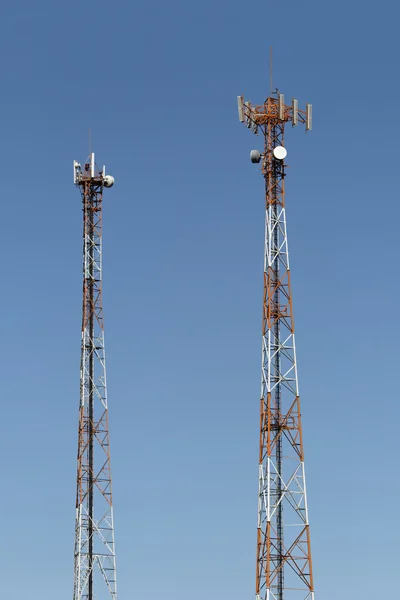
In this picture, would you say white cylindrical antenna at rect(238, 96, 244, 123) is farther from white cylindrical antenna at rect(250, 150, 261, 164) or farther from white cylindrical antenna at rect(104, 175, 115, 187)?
white cylindrical antenna at rect(104, 175, 115, 187)

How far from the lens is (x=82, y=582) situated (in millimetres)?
155375

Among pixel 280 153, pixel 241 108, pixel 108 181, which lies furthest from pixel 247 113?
pixel 108 181

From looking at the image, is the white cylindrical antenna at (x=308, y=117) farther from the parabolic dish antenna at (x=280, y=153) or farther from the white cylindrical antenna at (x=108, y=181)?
the white cylindrical antenna at (x=108, y=181)

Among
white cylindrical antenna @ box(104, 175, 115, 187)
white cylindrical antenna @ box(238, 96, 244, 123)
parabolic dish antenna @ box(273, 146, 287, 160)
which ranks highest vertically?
white cylindrical antenna @ box(104, 175, 115, 187)

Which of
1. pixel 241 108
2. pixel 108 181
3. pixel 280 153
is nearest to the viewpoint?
pixel 241 108

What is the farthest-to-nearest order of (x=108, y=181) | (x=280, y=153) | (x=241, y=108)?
(x=108, y=181)
(x=280, y=153)
(x=241, y=108)

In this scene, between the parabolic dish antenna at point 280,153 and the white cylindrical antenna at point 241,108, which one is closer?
the white cylindrical antenna at point 241,108

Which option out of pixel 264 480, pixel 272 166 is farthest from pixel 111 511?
pixel 272 166

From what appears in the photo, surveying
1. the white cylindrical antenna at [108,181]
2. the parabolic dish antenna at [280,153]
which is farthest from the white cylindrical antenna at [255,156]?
the white cylindrical antenna at [108,181]

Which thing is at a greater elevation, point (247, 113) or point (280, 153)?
point (247, 113)

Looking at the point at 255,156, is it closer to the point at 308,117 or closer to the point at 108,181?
the point at 308,117

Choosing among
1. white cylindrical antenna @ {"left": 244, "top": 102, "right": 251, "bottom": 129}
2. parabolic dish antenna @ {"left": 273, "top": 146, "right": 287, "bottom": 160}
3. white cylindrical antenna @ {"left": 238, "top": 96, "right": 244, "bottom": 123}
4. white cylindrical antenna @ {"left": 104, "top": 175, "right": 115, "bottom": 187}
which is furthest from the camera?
white cylindrical antenna @ {"left": 104, "top": 175, "right": 115, "bottom": 187}

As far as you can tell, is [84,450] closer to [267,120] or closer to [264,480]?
[264,480]

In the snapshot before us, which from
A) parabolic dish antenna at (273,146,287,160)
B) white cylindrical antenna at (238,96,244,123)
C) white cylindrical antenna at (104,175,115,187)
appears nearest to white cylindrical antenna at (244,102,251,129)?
white cylindrical antenna at (238,96,244,123)
